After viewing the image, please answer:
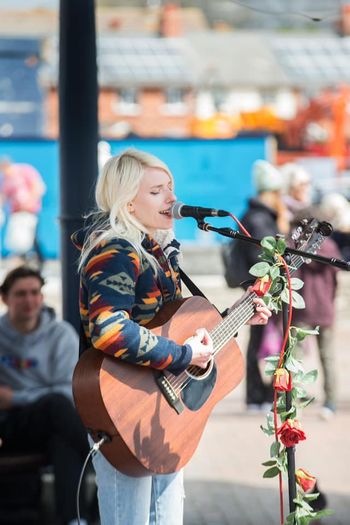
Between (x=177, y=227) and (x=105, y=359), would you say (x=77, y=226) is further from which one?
(x=177, y=227)

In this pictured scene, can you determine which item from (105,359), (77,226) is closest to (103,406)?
(105,359)

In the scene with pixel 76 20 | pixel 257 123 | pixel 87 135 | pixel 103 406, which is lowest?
pixel 257 123

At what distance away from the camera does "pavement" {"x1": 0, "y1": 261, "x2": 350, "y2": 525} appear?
5.43m

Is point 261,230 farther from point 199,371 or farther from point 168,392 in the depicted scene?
point 168,392

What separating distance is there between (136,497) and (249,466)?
9.98 ft

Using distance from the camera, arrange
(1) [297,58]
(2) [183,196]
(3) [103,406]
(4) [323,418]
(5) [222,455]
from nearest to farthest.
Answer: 1. (3) [103,406]
2. (5) [222,455]
3. (4) [323,418]
4. (2) [183,196]
5. (1) [297,58]

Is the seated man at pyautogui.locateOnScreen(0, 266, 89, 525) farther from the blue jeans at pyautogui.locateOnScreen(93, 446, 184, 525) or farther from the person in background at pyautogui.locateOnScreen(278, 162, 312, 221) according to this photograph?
the person in background at pyautogui.locateOnScreen(278, 162, 312, 221)

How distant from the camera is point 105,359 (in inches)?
127

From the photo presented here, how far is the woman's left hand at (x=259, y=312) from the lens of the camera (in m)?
3.46

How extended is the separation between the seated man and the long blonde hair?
1723mm

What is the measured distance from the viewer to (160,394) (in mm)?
3344

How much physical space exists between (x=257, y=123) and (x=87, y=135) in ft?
136

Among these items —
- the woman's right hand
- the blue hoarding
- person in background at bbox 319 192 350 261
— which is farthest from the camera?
the blue hoarding

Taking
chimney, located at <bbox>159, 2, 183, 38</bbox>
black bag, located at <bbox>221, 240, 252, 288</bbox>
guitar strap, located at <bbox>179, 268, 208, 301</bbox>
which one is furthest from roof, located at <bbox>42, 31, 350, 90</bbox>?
guitar strap, located at <bbox>179, 268, 208, 301</bbox>
